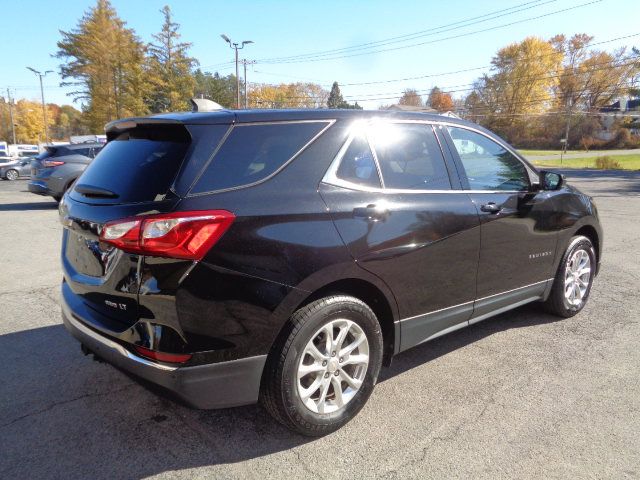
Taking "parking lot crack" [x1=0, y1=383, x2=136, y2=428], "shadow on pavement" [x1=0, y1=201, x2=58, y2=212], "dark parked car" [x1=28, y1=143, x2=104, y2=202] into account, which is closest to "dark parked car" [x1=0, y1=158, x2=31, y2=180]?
"shadow on pavement" [x1=0, y1=201, x2=58, y2=212]

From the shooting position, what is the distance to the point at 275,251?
2.26 m

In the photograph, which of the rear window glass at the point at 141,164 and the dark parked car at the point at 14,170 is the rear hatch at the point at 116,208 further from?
the dark parked car at the point at 14,170

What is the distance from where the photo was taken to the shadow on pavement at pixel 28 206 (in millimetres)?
12008

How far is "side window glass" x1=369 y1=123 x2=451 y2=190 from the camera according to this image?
288 cm

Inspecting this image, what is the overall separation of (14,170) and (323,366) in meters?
29.3

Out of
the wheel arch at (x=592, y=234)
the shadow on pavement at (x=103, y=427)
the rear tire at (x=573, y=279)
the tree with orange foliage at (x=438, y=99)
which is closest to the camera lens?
the shadow on pavement at (x=103, y=427)

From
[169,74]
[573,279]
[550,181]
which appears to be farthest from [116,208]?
[169,74]

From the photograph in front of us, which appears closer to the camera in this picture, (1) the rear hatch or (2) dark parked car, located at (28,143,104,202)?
(1) the rear hatch

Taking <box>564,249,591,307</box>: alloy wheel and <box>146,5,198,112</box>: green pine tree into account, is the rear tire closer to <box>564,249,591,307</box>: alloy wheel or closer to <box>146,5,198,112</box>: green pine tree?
<box>564,249,591,307</box>: alloy wheel

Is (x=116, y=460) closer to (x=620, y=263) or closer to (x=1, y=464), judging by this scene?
(x=1, y=464)

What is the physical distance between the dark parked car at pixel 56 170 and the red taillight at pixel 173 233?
10295 mm

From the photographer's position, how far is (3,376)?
316cm

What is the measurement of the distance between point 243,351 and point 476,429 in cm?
142

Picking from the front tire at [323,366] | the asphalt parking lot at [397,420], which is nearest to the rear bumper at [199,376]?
the front tire at [323,366]
